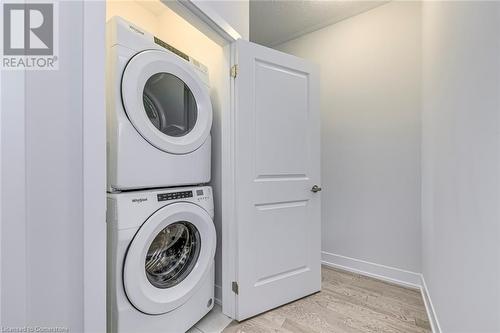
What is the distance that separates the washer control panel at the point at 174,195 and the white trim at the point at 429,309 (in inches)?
61.8

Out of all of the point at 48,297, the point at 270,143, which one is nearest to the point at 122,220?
the point at 48,297

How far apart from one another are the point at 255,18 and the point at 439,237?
2.36 metres

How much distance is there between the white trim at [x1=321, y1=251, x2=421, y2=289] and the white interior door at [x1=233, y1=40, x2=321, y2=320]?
1.78 ft

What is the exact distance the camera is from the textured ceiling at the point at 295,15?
217cm

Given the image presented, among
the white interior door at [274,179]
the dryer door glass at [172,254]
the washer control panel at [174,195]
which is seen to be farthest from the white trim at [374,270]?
the washer control panel at [174,195]

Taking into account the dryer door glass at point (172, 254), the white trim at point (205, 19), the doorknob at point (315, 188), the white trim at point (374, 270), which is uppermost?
the white trim at point (205, 19)

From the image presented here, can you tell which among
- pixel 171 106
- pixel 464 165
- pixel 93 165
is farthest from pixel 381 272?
pixel 93 165

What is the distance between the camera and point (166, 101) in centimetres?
149

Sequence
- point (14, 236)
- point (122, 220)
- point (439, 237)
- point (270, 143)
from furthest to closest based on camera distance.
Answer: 1. point (270, 143)
2. point (439, 237)
3. point (122, 220)
4. point (14, 236)

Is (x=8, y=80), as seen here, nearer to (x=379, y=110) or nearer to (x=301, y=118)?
(x=301, y=118)

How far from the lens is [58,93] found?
80 cm

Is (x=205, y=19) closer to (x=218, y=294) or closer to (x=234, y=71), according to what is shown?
(x=234, y=71)

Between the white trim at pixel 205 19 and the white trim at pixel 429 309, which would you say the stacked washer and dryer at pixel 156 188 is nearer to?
the white trim at pixel 205 19

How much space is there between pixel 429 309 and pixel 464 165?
1.13 m
